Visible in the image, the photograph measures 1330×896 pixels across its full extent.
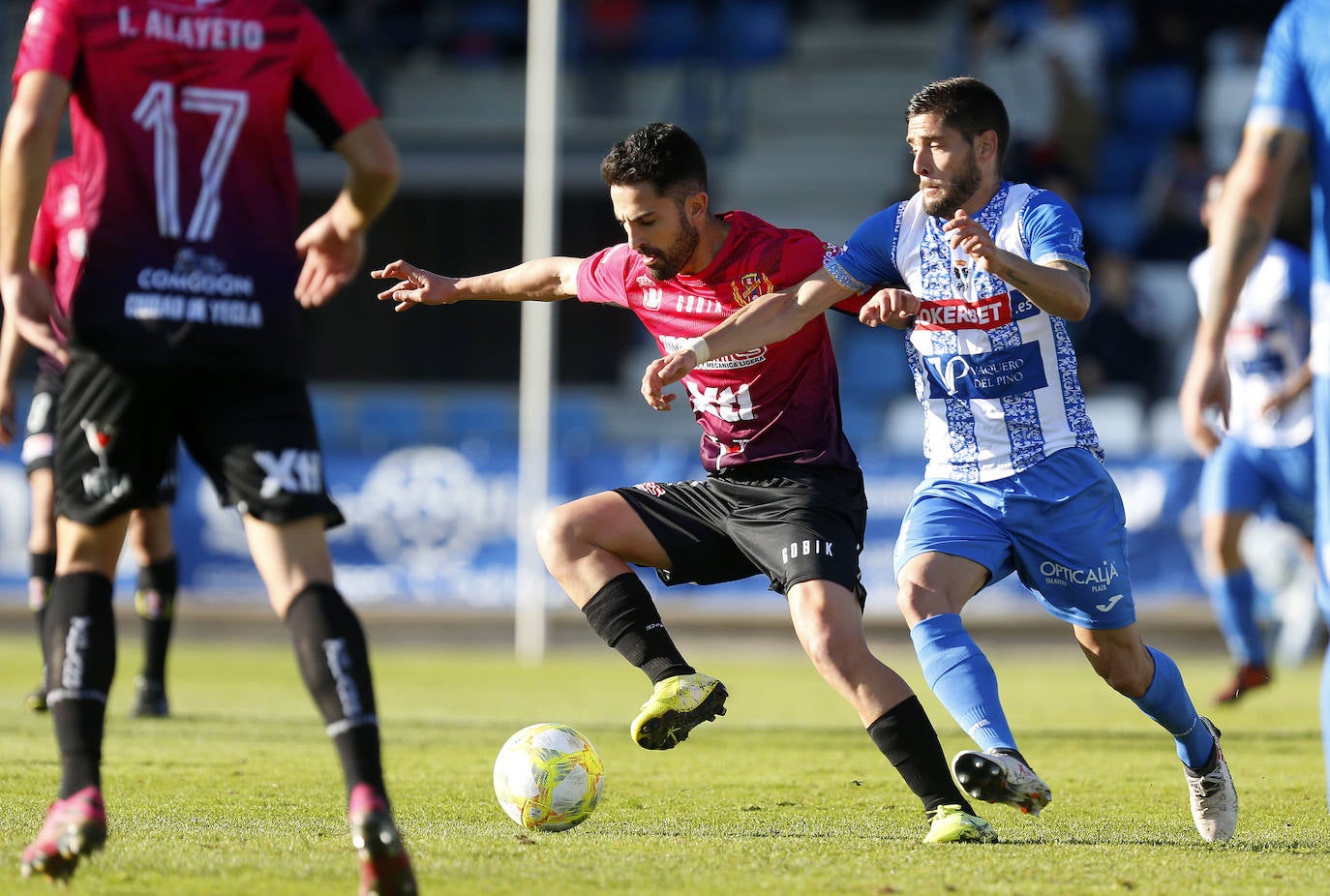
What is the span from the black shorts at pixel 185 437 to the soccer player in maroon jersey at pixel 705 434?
1.23 m

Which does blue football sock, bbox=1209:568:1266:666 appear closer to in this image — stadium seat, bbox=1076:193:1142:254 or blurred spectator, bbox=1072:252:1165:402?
blurred spectator, bbox=1072:252:1165:402

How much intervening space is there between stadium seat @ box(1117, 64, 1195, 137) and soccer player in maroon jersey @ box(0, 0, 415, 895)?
18785 mm

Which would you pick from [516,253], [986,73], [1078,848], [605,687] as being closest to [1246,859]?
[1078,848]

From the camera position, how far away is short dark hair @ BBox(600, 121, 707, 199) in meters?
5.39

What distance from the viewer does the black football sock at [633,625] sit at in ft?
17.8

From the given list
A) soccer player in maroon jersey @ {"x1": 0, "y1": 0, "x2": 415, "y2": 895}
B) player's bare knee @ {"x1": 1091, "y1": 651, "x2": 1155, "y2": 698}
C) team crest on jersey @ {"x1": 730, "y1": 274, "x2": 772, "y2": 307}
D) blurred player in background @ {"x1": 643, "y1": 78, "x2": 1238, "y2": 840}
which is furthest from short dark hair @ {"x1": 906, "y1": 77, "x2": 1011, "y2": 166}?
soccer player in maroon jersey @ {"x1": 0, "y1": 0, "x2": 415, "y2": 895}

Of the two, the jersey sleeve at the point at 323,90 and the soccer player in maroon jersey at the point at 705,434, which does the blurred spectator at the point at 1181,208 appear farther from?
the jersey sleeve at the point at 323,90

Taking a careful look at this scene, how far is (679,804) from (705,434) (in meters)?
1.24

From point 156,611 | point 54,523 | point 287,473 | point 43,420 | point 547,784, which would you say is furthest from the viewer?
point 156,611

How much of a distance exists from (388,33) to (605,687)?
44.4 ft

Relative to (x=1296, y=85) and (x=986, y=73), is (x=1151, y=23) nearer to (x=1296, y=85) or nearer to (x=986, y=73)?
(x=986, y=73)

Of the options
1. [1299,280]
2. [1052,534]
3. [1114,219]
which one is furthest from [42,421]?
[1114,219]

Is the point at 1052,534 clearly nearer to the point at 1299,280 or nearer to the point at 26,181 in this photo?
the point at 26,181

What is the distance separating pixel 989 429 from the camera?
5293 mm
